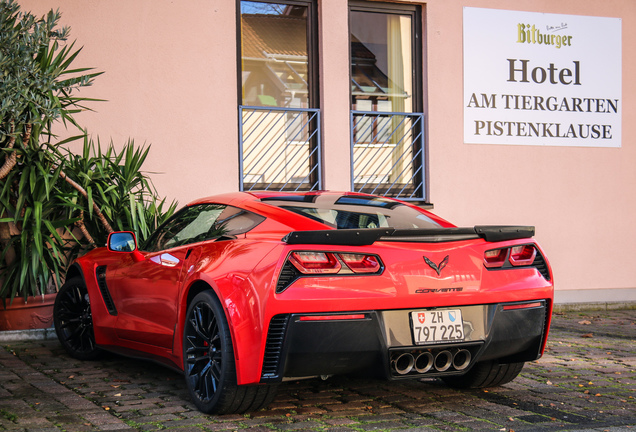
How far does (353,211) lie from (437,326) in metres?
0.95

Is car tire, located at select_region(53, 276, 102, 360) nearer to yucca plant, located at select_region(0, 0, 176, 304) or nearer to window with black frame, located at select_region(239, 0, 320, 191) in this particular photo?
yucca plant, located at select_region(0, 0, 176, 304)

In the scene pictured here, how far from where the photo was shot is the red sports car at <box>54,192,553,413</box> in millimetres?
3770

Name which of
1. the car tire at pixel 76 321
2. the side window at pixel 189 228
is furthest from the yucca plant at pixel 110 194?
the side window at pixel 189 228

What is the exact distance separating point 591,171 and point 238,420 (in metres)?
7.29

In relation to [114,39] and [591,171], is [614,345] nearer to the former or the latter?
[591,171]

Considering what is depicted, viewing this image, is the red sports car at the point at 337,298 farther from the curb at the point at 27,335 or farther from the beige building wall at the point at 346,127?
the beige building wall at the point at 346,127

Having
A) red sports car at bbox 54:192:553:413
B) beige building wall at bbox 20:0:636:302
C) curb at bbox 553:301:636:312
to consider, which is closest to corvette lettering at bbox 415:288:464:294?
red sports car at bbox 54:192:553:413

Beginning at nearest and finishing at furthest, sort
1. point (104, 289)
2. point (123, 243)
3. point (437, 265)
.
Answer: point (437, 265) < point (123, 243) < point (104, 289)

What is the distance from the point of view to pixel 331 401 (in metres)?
4.50

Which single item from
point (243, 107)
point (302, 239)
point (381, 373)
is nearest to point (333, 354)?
point (381, 373)

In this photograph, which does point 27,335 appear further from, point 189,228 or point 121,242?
point 189,228

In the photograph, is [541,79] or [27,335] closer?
[27,335]

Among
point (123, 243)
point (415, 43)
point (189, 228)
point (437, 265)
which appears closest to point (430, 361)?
point (437, 265)

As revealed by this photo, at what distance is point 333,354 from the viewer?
12.5 feet
